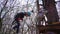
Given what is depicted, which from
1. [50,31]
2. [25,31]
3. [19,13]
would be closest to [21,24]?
[25,31]

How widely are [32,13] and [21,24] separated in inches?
34.8

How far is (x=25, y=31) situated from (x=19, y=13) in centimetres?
153

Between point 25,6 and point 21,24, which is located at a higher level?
point 25,6

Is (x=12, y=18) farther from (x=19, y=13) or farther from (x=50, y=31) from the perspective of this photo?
(x=50, y=31)

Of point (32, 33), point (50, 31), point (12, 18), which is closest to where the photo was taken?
point (50, 31)

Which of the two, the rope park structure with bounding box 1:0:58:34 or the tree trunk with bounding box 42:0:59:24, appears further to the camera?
the rope park structure with bounding box 1:0:58:34

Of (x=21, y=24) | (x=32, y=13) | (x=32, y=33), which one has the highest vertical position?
→ (x=32, y=13)

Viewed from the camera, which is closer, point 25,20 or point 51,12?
point 51,12

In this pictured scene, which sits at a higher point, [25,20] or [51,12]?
[51,12]

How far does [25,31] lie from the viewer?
879cm

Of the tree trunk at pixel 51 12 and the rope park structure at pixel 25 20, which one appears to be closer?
the tree trunk at pixel 51 12

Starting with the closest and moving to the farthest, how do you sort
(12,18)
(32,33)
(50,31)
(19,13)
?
(50,31) < (19,13) < (12,18) < (32,33)

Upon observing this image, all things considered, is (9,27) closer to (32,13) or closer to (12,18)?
(12,18)

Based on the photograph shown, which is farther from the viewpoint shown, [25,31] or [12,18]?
[25,31]
